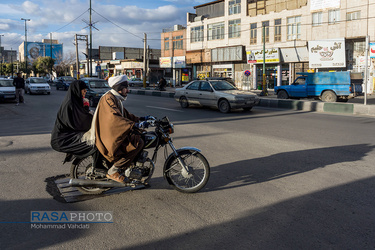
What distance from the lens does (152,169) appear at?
472cm

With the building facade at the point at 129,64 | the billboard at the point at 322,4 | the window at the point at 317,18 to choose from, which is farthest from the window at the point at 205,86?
the building facade at the point at 129,64

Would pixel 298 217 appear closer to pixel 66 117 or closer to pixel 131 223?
pixel 131 223

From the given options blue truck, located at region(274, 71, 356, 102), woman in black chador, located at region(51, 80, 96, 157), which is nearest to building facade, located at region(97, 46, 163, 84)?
blue truck, located at region(274, 71, 356, 102)

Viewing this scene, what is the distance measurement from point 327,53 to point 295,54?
147 inches

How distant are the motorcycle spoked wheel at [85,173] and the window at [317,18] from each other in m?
31.7

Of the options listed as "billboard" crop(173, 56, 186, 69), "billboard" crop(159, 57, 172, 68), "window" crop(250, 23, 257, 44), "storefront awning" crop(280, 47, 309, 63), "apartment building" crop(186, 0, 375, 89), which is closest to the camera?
"apartment building" crop(186, 0, 375, 89)

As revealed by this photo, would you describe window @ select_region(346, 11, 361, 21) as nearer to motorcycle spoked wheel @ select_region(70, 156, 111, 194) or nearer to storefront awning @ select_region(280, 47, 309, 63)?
storefront awning @ select_region(280, 47, 309, 63)

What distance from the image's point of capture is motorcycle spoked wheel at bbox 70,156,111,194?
4.63 metres

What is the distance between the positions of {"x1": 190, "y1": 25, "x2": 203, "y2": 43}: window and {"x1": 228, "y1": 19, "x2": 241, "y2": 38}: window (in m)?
5.39

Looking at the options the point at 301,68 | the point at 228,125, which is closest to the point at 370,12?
the point at 301,68

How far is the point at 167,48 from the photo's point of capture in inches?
2005

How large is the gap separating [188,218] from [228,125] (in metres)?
7.62

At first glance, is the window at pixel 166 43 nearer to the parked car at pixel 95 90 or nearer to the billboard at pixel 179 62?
the billboard at pixel 179 62

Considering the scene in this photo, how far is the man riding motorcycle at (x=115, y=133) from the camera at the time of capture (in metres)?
4.18
